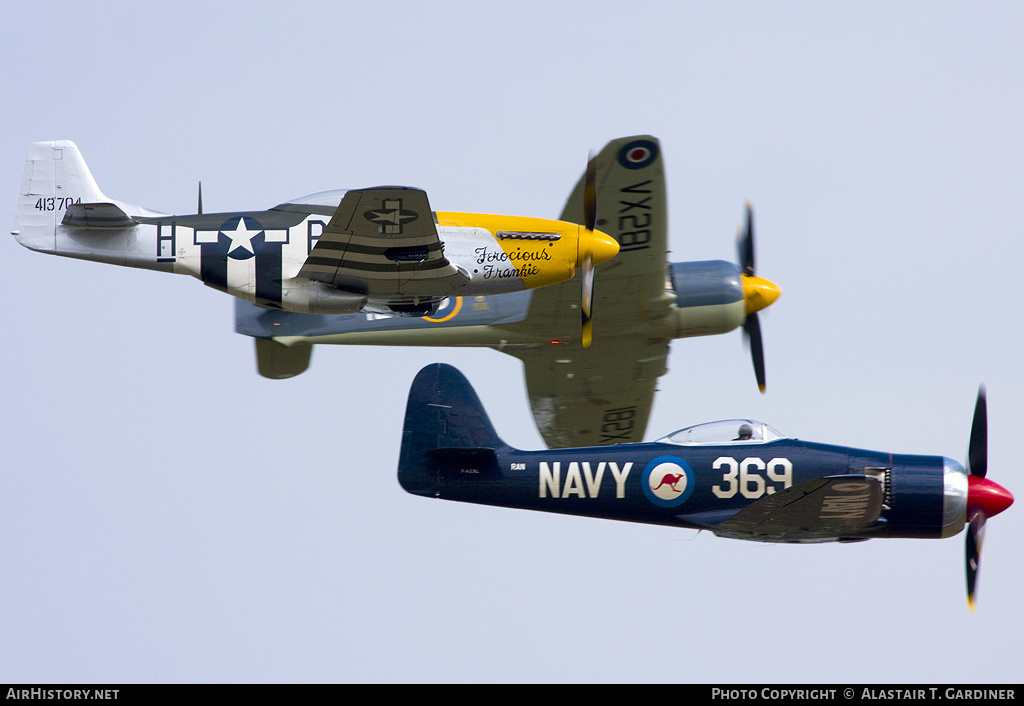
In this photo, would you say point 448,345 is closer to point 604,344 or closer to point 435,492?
point 604,344

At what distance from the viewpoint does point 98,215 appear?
1791 centimetres

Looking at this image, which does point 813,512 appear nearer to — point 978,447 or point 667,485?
point 667,485

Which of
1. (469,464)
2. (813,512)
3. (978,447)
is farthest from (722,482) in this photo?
(978,447)

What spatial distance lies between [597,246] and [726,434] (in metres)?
3.26

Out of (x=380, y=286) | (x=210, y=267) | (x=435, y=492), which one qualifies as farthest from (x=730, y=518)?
(x=210, y=267)

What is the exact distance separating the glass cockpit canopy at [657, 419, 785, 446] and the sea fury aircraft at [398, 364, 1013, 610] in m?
0.01

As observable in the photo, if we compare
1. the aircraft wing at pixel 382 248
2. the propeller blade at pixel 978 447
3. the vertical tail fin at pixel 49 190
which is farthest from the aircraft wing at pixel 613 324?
the vertical tail fin at pixel 49 190

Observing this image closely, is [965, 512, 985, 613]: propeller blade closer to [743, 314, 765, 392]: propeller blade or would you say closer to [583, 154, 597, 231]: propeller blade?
[743, 314, 765, 392]: propeller blade

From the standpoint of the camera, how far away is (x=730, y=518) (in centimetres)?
1744

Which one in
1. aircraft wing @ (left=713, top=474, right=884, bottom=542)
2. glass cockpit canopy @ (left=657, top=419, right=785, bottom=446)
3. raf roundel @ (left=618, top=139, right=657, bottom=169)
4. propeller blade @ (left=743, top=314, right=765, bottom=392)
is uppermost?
raf roundel @ (left=618, top=139, right=657, bottom=169)

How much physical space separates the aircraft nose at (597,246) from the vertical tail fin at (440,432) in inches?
105

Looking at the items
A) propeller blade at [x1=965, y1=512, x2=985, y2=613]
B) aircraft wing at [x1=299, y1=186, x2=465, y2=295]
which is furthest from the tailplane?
propeller blade at [x1=965, y1=512, x2=985, y2=613]

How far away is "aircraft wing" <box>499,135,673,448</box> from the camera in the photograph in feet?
66.8

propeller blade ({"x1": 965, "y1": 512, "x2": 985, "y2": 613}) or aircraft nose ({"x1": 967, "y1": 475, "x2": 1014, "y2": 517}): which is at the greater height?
aircraft nose ({"x1": 967, "y1": 475, "x2": 1014, "y2": 517})
